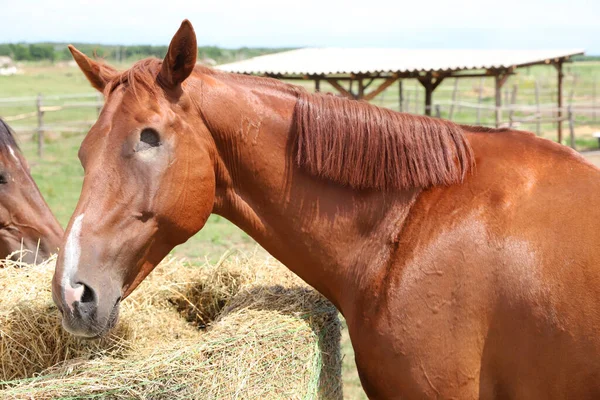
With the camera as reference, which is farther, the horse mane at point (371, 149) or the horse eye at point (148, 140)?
the horse mane at point (371, 149)

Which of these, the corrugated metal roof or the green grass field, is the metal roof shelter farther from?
the green grass field

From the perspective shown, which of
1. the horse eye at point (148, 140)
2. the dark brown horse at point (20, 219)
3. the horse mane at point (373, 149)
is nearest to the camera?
the horse eye at point (148, 140)

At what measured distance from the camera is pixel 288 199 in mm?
2520

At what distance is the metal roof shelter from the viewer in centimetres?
1496

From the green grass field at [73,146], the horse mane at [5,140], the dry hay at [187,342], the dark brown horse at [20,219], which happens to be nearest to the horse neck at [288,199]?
the dry hay at [187,342]

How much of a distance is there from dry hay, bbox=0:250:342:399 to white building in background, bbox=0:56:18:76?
50093mm

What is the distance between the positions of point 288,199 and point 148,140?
623 mm

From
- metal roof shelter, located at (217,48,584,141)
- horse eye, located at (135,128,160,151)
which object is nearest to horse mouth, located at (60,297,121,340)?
horse eye, located at (135,128,160,151)

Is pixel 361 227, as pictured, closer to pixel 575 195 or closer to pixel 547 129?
pixel 575 195

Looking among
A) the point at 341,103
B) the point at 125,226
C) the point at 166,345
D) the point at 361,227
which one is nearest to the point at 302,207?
the point at 361,227

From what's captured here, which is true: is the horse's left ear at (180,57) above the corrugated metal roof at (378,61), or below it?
below

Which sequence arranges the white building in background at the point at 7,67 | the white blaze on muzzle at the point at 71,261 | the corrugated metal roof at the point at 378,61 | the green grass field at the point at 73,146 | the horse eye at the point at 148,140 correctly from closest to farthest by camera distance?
1. the white blaze on muzzle at the point at 71,261
2. the horse eye at the point at 148,140
3. the green grass field at the point at 73,146
4. the corrugated metal roof at the point at 378,61
5. the white building in background at the point at 7,67

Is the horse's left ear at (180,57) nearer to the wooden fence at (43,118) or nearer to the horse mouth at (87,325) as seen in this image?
the horse mouth at (87,325)

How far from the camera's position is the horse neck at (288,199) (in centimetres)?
246
